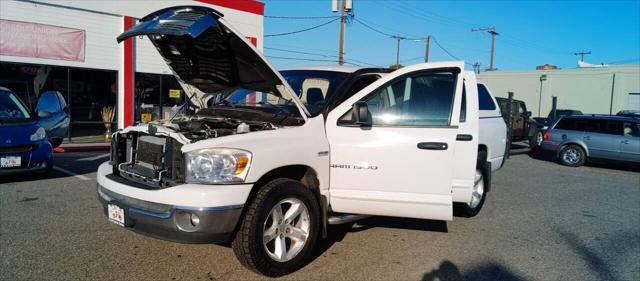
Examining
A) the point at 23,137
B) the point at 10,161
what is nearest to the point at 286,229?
the point at 10,161

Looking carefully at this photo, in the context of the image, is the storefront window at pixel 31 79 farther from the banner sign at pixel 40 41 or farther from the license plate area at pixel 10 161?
the license plate area at pixel 10 161

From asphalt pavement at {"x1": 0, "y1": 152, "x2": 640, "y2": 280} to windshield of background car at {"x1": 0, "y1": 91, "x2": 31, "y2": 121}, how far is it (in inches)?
44.5

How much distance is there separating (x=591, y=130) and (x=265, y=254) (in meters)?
12.7

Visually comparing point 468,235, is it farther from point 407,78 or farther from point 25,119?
point 25,119

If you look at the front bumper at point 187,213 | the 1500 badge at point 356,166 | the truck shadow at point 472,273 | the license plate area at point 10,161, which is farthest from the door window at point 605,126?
the license plate area at point 10,161

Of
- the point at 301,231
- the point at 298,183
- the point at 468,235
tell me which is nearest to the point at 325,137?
the point at 298,183

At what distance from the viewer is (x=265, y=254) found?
12.1 ft

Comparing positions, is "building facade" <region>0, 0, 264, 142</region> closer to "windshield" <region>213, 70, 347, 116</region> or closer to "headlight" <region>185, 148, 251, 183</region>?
"windshield" <region>213, 70, 347, 116</region>

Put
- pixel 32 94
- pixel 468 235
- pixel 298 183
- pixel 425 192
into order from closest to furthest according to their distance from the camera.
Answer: pixel 298 183 → pixel 425 192 → pixel 468 235 → pixel 32 94

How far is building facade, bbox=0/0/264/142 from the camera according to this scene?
543 inches

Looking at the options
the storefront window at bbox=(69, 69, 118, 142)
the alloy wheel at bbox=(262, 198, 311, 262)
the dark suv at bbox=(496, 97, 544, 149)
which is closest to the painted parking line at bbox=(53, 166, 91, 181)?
the alloy wheel at bbox=(262, 198, 311, 262)

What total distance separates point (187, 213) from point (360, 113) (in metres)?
1.65

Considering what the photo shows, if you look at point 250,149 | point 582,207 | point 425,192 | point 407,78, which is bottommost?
point 582,207

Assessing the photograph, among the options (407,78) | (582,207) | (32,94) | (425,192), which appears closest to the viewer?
(425,192)
